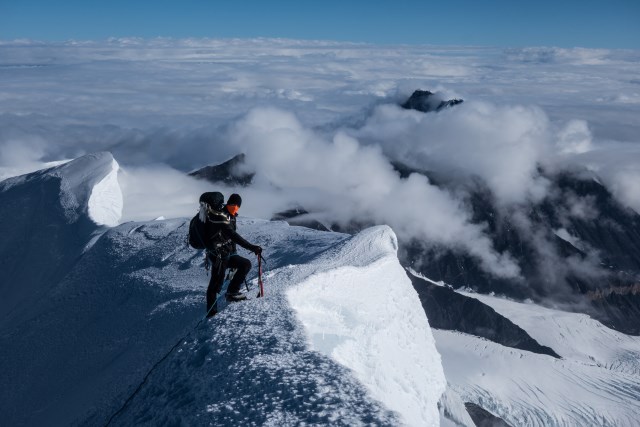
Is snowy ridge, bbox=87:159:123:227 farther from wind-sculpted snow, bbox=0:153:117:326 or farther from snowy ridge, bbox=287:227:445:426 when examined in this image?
snowy ridge, bbox=287:227:445:426

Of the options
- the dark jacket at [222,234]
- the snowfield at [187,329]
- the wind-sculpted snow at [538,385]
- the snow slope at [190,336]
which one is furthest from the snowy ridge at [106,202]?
the wind-sculpted snow at [538,385]

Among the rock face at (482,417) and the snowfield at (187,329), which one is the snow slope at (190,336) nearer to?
the snowfield at (187,329)

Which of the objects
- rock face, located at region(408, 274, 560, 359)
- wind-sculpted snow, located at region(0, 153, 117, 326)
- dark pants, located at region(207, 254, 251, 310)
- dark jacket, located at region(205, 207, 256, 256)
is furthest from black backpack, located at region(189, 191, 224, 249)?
rock face, located at region(408, 274, 560, 359)

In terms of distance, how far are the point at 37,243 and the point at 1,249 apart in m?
2.10

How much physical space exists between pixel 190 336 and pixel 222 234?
8.66 feet

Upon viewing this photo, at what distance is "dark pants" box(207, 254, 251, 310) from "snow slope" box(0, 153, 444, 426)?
60cm

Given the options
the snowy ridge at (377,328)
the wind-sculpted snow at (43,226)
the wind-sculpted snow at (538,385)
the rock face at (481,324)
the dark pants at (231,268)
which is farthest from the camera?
the rock face at (481,324)

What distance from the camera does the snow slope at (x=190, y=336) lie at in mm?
9906

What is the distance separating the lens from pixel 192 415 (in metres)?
9.89

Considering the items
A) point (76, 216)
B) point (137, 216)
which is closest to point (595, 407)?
point (137, 216)

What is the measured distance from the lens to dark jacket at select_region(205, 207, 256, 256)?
40.4ft

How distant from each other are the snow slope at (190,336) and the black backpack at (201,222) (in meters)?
1.98

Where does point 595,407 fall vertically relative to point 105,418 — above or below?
below

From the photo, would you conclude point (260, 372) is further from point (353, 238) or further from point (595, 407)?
point (595, 407)
